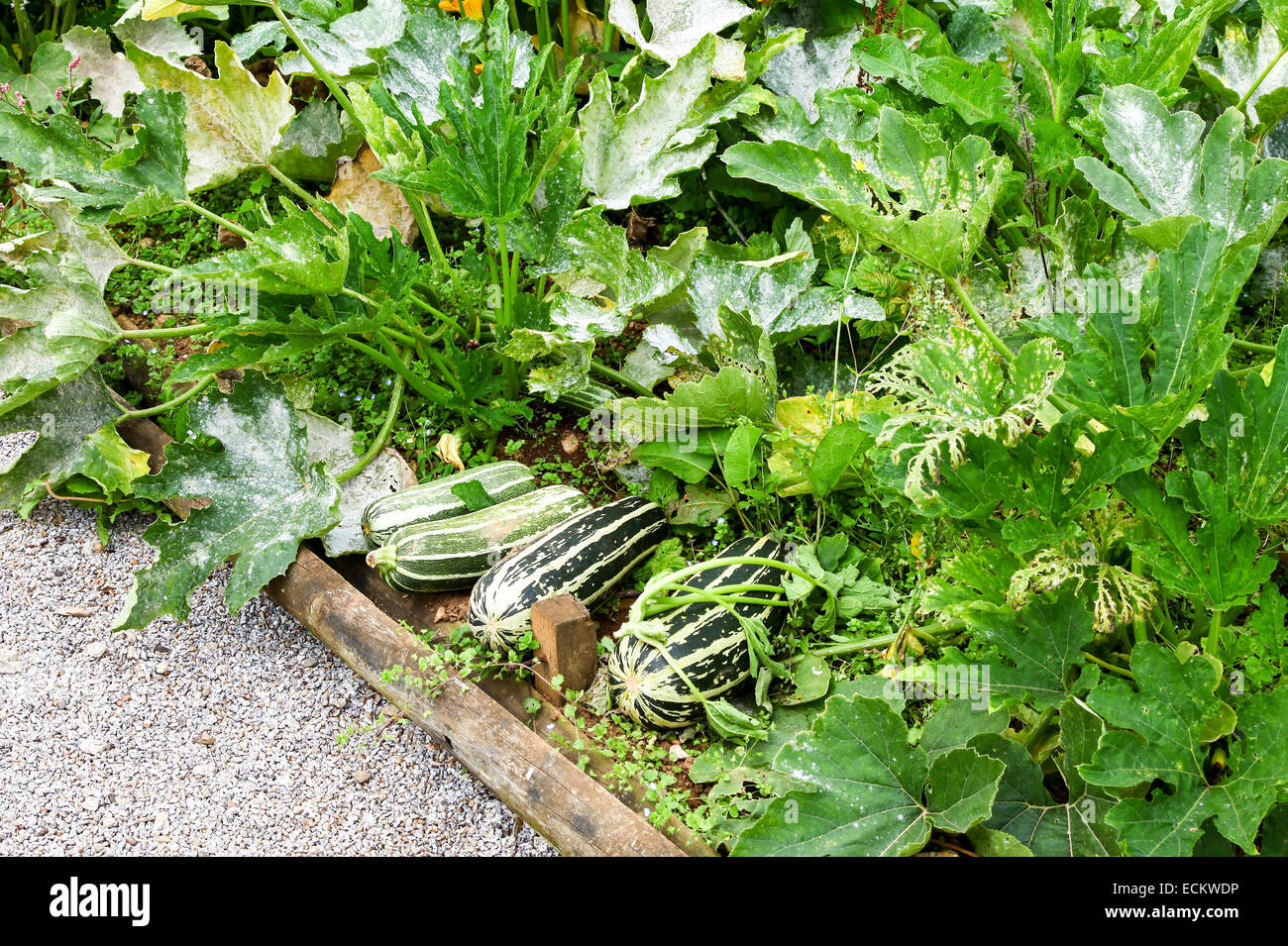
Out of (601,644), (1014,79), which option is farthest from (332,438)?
(1014,79)

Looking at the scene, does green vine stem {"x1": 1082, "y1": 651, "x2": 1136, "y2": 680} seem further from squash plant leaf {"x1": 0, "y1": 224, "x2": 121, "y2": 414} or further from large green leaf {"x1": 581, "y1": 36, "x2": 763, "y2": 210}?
squash plant leaf {"x1": 0, "y1": 224, "x2": 121, "y2": 414}

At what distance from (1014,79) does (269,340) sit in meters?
1.90

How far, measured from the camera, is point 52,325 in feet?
8.25

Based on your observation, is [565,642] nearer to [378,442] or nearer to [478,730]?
[478,730]

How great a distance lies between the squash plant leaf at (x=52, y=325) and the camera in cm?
251

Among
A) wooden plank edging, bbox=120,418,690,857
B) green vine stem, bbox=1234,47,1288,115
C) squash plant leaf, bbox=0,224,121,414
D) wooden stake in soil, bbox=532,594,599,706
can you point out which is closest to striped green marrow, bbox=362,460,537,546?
wooden plank edging, bbox=120,418,690,857

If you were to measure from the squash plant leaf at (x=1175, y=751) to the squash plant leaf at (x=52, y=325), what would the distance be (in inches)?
89.2

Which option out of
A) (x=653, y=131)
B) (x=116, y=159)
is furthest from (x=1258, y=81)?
(x=116, y=159)

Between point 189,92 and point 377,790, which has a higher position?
point 189,92

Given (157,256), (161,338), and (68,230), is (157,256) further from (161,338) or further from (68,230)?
(68,230)

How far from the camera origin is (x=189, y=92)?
2.61 metres

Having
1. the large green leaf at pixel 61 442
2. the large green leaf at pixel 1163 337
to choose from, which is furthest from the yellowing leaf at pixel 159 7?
the large green leaf at pixel 1163 337

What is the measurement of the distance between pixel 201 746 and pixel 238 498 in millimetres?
523
